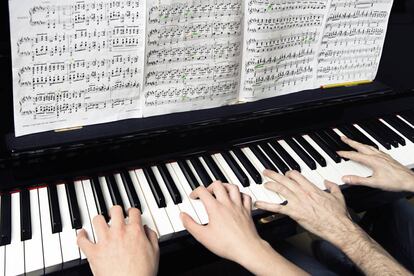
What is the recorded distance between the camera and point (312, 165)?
132cm

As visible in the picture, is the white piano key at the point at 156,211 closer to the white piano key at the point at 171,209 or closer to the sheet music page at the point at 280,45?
the white piano key at the point at 171,209

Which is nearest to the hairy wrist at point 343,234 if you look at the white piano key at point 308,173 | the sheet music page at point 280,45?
the white piano key at point 308,173

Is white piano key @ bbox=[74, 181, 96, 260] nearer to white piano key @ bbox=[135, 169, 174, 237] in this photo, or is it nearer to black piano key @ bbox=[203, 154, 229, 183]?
white piano key @ bbox=[135, 169, 174, 237]

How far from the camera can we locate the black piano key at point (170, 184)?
1.12m

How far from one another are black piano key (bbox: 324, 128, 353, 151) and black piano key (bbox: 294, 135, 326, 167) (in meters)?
0.11

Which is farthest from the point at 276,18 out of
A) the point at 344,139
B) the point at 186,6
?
the point at 344,139

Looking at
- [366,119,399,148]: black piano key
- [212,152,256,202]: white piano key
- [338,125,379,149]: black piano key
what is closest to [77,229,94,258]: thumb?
[212,152,256,202]: white piano key

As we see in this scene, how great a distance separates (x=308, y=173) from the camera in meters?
1.30

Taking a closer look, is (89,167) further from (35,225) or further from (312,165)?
(312,165)

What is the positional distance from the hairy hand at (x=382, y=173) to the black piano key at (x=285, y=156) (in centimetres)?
16

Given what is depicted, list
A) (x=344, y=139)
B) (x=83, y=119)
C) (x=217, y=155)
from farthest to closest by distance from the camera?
(x=344, y=139) → (x=217, y=155) → (x=83, y=119)

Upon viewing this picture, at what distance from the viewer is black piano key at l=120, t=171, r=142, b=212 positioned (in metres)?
1.08

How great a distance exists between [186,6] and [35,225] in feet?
2.28

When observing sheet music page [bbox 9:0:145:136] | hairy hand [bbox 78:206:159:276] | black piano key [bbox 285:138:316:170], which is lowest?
hairy hand [bbox 78:206:159:276]
